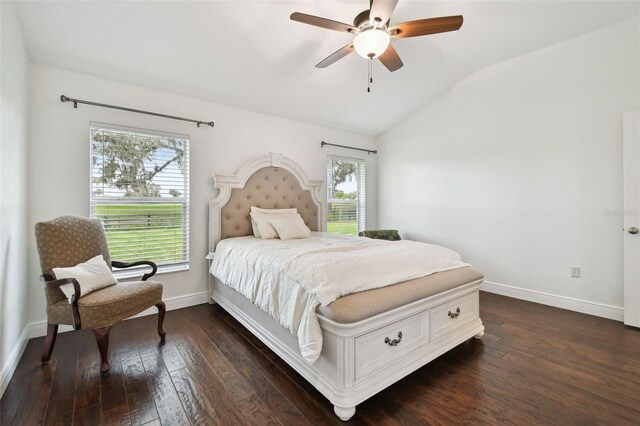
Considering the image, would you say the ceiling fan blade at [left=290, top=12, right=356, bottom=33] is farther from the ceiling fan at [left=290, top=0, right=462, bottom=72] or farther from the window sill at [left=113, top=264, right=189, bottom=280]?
the window sill at [left=113, top=264, right=189, bottom=280]

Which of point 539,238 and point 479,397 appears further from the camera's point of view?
point 539,238

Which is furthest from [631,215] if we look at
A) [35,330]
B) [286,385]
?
[35,330]

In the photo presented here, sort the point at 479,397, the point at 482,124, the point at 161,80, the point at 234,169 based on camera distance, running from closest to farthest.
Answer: the point at 479,397 < the point at 161,80 < the point at 234,169 < the point at 482,124

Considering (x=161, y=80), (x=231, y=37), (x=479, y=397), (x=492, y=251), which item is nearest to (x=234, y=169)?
(x=161, y=80)

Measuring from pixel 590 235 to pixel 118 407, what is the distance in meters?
4.46

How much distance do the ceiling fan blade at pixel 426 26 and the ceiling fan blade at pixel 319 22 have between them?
340mm

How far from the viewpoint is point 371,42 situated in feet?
6.63

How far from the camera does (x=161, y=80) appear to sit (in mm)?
3008

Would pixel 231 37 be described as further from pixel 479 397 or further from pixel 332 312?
pixel 479 397

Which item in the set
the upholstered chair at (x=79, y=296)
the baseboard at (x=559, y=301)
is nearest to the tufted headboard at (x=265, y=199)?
the upholstered chair at (x=79, y=296)

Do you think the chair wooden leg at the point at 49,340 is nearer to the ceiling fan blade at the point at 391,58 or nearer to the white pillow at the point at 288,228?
the white pillow at the point at 288,228

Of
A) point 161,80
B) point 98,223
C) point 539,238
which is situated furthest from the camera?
point 539,238

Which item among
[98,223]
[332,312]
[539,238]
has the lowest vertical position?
[332,312]

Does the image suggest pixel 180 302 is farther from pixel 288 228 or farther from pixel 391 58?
pixel 391 58
